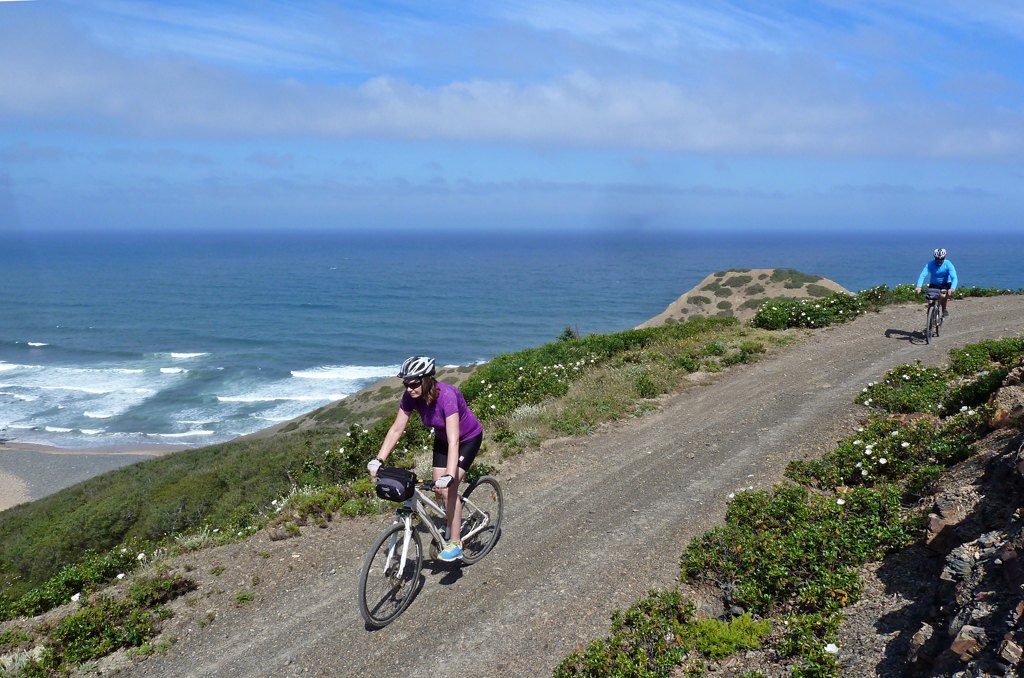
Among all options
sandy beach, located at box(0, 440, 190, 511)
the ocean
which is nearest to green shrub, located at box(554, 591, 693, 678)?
sandy beach, located at box(0, 440, 190, 511)

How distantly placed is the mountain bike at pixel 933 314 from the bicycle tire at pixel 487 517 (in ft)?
44.8

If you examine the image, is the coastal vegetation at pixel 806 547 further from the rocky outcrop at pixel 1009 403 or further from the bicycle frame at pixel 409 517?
the bicycle frame at pixel 409 517

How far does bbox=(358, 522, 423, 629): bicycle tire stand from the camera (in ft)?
22.0

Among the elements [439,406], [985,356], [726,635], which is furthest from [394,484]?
[985,356]

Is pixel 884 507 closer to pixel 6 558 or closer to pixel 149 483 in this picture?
pixel 6 558

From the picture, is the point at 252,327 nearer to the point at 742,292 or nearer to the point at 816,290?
the point at 742,292

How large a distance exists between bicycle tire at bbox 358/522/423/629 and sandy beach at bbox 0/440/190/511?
3935 centimetres

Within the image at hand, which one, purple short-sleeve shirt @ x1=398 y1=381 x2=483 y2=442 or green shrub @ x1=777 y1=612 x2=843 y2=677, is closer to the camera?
green shrub @ x1=777 y1=612 x2=843 y2=677

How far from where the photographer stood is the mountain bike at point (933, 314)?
55.6 feet

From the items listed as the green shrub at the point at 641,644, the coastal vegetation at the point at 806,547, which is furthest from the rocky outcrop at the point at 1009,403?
the green shrub at the point at 641,644

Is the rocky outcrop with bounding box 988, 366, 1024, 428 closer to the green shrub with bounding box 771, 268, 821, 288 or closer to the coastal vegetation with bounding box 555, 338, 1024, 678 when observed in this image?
the coastal vegetation with bounding box 555, 338, 1024, 678

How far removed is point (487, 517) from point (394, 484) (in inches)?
79.5

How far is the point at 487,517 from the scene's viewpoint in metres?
8.25

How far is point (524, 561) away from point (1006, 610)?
15.7 feet
